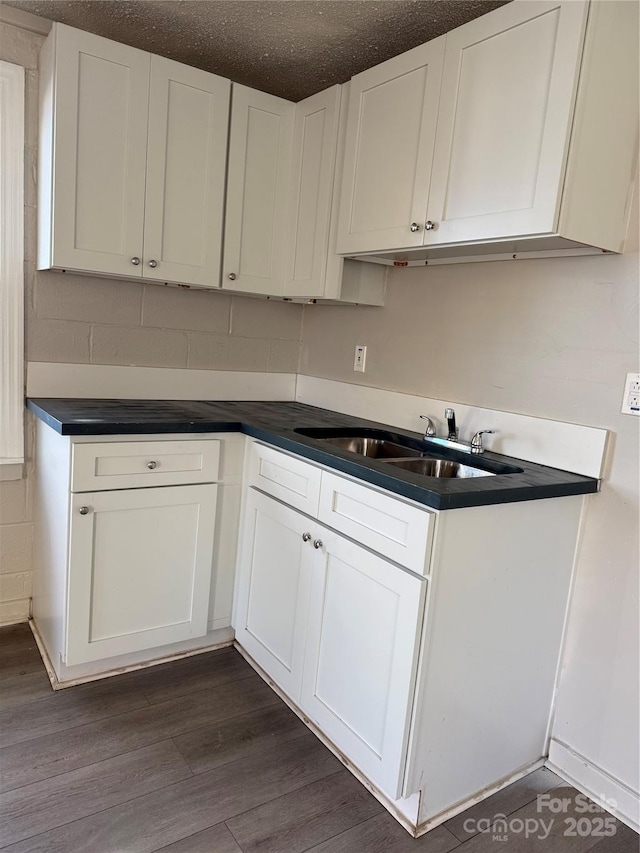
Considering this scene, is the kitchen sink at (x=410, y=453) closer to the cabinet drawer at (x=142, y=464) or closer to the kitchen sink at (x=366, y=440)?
the kitchen sink at (x=366, y=440)

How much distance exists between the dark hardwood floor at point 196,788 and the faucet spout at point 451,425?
1074 millimetres

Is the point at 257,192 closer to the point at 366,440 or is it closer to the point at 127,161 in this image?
the point at 127,161

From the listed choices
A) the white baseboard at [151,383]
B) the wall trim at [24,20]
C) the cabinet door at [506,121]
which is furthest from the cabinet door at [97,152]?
the cabinet door at [506,121]

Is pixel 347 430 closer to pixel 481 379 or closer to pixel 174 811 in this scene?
pixel 481 379

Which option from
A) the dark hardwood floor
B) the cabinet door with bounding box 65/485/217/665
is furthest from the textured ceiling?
the dark hardwood floor

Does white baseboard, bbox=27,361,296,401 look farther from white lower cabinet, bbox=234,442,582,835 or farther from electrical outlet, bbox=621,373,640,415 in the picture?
electrical outlet, bbox=621,373,640,415

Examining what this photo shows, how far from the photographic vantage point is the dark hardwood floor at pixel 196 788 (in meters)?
1.52

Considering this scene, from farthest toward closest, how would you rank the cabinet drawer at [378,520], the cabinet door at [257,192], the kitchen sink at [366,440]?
the cabinet door at [257,192], the kitchen sink at [366,440], the cabinet drawer at [378,520]

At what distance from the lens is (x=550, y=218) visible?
1.53 meters

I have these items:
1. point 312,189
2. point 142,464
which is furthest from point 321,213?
point 142,464

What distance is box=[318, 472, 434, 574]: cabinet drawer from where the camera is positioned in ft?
4.82

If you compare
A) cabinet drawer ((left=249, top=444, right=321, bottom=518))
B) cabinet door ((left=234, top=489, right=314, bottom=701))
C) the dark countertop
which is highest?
the dark countertop

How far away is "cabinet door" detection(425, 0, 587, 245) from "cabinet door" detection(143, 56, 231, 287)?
906mm

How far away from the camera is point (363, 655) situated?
5.45ft
